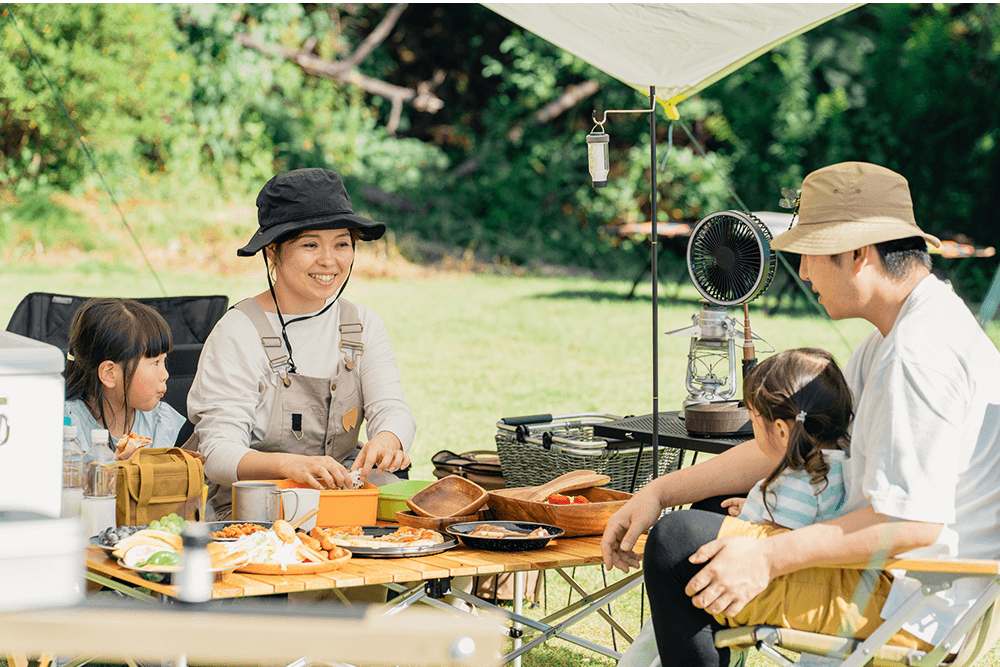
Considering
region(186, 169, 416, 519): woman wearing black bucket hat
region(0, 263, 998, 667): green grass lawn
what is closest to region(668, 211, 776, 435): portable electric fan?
region(186, 169, 416, 519): woman wearing black bucket hat

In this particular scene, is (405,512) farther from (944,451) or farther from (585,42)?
(585,42)

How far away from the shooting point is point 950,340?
5.84 ft

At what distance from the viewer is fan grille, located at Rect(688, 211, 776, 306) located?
9.50 ft

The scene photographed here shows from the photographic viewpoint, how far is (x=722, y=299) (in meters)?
3.00

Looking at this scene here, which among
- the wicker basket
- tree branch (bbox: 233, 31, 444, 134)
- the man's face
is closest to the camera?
the man's face

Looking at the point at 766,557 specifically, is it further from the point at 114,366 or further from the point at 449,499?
the point at 114,366

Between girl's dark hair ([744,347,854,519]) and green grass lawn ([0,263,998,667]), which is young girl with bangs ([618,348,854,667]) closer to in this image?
girl's dark hair ([744,347,854,519])

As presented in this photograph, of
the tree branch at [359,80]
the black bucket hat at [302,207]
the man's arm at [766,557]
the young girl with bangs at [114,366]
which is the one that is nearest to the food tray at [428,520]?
the man's arm at [766,557]

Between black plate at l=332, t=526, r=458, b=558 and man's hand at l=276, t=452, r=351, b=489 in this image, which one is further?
man's hand at l=276, t=452, r=351, b=489

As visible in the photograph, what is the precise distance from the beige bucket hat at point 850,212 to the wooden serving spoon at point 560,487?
70 cm

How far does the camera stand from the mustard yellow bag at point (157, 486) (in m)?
2.08

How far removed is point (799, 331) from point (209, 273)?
237 inches

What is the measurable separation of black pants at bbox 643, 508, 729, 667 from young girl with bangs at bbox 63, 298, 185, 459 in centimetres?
144

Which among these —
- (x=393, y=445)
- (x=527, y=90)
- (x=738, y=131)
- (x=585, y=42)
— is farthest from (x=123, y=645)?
(x=527, y=90)
